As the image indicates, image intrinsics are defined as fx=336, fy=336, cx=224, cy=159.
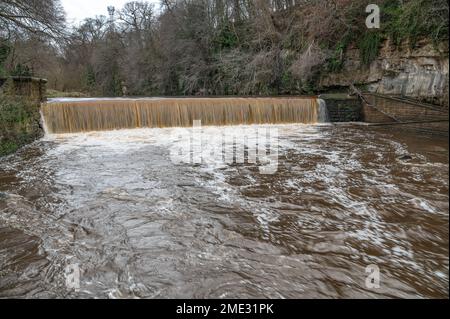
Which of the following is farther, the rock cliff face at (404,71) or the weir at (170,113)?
the weir at (170,113)

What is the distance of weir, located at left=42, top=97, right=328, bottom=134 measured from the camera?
1118 centimetres

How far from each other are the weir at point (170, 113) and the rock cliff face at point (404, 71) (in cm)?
262

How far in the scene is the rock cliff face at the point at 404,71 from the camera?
10516 mm

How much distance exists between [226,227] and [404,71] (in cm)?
1112

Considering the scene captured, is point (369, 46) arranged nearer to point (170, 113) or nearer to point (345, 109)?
point (345, 109)

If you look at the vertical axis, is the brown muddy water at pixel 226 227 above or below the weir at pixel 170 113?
below

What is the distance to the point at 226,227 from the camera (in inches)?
164

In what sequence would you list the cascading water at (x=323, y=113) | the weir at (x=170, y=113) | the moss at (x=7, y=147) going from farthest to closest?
the cascading water at (x=323, y=113)
the weir at (x=170, y=113)
the moss at (x=7, y=147)

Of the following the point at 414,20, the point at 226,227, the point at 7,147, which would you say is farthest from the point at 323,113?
the point at 7,147

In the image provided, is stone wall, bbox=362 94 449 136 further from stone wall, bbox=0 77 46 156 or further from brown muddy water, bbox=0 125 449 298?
stone wall, bbox=0 77 46 156

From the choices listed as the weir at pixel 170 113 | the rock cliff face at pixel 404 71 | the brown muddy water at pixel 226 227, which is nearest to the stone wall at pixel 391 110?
the rock cliff face at pixel 404 71

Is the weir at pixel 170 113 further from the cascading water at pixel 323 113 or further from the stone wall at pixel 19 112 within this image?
the stone wall at pixel 19 112

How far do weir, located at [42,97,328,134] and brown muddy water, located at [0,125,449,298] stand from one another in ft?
13.0
